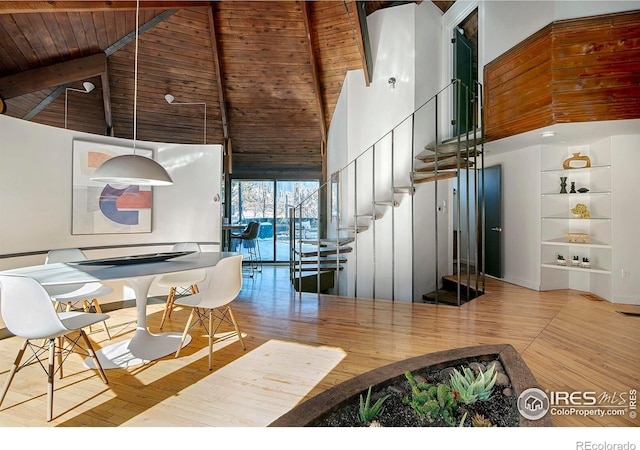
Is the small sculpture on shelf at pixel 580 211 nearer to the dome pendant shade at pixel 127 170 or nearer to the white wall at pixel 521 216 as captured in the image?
the white wall at pixel 521 216

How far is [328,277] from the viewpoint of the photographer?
20.4ft

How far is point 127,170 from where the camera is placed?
2.71m

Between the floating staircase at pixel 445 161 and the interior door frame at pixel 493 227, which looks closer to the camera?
the floating staircase at pixel 445 161

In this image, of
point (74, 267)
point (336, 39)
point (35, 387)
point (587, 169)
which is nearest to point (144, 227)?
point (74, 267)

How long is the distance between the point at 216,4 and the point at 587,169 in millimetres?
6139

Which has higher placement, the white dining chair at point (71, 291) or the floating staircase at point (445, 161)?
the floating staircase at point (445, 161)

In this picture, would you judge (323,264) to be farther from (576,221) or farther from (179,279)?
(576,221)

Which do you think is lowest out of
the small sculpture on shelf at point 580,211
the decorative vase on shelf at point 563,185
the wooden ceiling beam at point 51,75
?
the small sculpture on shelf at point 580,211

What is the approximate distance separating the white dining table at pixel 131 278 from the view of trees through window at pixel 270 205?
5253mm

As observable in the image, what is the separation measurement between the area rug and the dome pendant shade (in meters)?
1.64

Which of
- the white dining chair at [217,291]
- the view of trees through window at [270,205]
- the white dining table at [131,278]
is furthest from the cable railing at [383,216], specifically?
the view of trees through window at [270,205]

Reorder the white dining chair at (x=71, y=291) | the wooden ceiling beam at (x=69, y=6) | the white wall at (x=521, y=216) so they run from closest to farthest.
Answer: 1. the white dining chair at (x=71, y=291)
2. the wooden ceiling beam at (x=69, y=6)
3. the white wall at (x=521, y=216)

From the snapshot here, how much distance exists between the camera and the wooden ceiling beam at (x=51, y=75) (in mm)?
5020

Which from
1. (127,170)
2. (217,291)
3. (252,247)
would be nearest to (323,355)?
(217,291)
